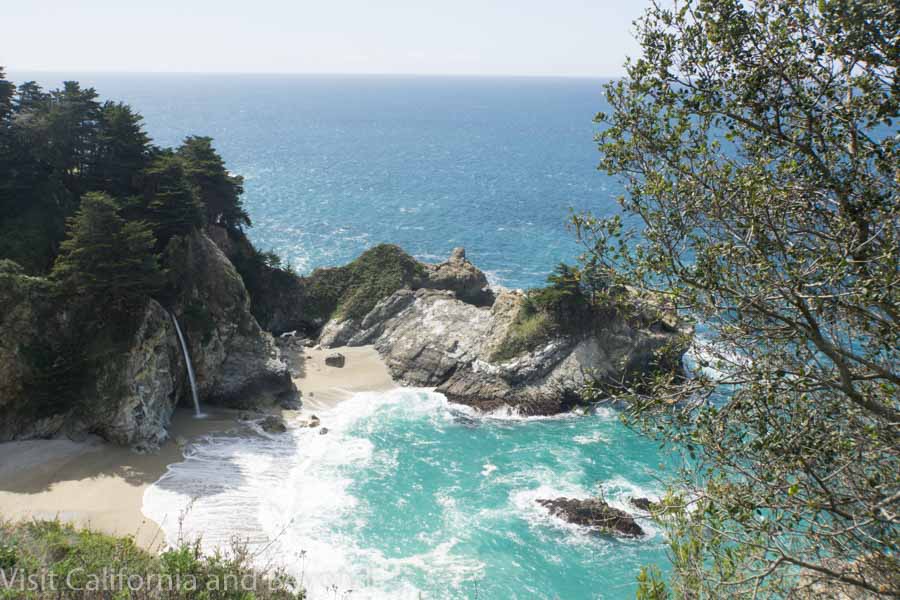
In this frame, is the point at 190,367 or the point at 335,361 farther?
the point at 335,361

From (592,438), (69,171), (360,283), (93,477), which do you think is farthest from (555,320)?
(69,171)

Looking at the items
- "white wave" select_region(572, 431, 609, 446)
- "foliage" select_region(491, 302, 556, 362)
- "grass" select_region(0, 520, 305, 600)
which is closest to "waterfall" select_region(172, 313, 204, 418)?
"grass" select_region(0, 520, 305, 600)

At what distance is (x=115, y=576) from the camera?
46.2ft

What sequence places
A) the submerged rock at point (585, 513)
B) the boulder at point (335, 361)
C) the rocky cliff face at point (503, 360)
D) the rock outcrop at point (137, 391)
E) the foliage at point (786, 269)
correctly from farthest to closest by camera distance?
1. the boulder at point (335, 361)
2. the rocky cliff face at point (503, 360)
3. the rock outcrop at point (137, 391)
4. the submerged rock at point (585, 513)
5. the foliage at point (786, 269)

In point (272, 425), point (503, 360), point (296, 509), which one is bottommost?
Result: point (296, 509)

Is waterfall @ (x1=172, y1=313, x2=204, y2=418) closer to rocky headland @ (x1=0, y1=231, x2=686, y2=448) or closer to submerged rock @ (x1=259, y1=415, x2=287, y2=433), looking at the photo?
rocky headland @ (x1=0, y1=231, x2=686, y2=448)

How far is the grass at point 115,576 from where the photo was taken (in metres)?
13.0

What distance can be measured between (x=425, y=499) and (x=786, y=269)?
2297cm

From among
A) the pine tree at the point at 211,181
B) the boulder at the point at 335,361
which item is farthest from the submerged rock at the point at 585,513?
the pine tree at the point at 211,181

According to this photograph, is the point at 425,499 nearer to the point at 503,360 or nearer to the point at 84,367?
the point at 503,360

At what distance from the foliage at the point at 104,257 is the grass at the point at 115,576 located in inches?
594

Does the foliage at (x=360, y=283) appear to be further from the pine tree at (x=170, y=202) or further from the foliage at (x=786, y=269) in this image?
the foliage at (x=786, y=269)

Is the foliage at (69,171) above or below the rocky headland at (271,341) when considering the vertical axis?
above

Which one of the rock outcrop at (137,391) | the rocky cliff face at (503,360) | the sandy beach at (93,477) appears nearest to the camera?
the sandy beach at (93,477)
